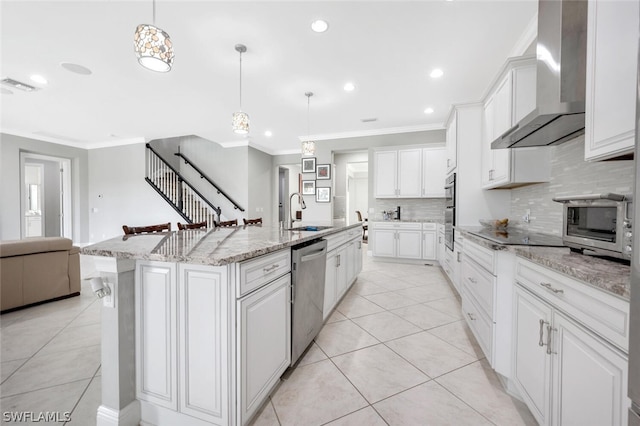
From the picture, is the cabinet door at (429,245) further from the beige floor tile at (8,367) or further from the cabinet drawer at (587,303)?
the beige floor tile at (8,367)

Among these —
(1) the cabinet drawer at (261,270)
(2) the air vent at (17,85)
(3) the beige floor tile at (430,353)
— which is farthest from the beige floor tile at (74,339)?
(2) the air vent at (17,85)

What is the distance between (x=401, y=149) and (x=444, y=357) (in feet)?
13.2

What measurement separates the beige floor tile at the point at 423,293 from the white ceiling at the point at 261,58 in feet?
9.35

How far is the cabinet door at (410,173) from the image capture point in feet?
16.4

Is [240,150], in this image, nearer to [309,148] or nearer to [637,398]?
[309,148]

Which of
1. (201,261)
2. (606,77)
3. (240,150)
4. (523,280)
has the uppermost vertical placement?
(240,150)

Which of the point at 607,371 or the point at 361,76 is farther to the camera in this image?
the point at 361,76

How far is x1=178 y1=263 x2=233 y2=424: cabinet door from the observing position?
112 cm

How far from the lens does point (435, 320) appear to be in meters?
2.52

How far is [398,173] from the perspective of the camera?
5137mm

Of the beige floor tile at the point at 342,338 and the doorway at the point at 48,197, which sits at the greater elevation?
the doorway at the point at 48,197

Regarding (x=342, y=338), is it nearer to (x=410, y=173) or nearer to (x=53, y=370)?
(x=53, y=370)

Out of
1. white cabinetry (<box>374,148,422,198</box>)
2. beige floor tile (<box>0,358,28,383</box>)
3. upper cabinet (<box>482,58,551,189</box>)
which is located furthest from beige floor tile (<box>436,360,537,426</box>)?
white cabinetry (<box>374,148,422,198</box>)

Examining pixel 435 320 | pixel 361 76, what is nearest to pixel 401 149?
pixel 361 76
